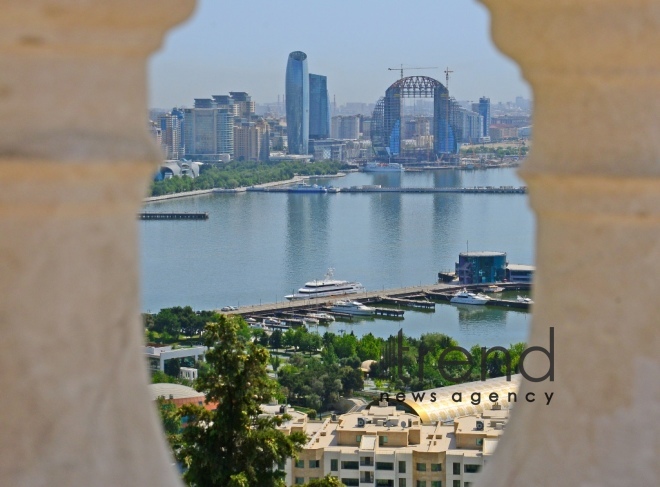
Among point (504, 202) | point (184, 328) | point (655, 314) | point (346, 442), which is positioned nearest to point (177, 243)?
point (184, 328)

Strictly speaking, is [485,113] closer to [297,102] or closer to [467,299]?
[297,102]

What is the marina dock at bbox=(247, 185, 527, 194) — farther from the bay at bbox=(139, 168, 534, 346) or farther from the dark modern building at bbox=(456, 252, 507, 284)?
the dark modern building at bbox=(456, 252, 507, 284)

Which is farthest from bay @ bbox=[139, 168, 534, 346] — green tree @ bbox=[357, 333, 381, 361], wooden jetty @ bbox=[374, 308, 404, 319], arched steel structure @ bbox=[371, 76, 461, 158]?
arched steel structure @ bbox=[371, 76, 461, 158]

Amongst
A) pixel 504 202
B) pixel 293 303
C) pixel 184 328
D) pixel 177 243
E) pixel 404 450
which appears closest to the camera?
pixel 404 450

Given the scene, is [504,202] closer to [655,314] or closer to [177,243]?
[177,243]

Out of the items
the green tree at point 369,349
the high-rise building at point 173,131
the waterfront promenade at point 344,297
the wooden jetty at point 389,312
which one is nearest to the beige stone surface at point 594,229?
the green tree at point 369,349

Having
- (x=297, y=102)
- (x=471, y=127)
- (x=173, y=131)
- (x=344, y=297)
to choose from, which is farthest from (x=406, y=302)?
(x=471, y=127)
